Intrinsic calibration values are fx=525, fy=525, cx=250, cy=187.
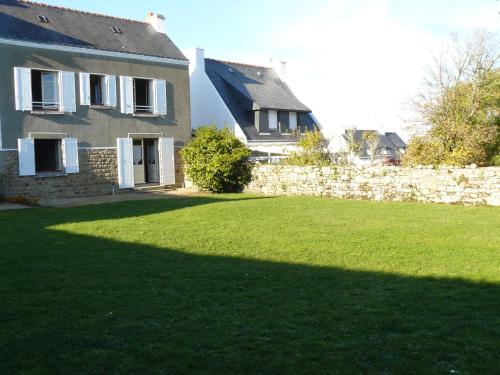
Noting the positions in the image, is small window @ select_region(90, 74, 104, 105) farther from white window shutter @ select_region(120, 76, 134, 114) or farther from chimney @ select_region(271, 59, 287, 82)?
chimney @ select_region(271, 59, 287, 82)

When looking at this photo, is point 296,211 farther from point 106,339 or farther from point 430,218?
point 106,339

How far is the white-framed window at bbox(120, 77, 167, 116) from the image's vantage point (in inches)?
829

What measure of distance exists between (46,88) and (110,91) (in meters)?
2.39

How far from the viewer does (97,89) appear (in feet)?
68.0

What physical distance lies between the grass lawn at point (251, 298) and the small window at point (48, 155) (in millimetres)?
8778

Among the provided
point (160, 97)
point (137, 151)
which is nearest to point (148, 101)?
point (160, 97)

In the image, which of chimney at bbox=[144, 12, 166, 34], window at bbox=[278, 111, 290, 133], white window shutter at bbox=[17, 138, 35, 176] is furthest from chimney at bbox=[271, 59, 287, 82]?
white window shutter at bbox=[17, 138, 35, 176]

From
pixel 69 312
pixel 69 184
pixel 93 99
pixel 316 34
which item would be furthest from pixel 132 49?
pixel 69 312

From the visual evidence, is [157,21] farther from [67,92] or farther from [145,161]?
[67,92]

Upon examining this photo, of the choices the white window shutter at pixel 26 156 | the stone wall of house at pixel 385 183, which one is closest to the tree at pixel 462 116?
the stone wall of house at pixel 385 183

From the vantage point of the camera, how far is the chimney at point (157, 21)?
23750 millimetres

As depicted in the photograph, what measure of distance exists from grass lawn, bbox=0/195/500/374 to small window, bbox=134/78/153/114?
457 inches

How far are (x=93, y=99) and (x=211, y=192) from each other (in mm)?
5884

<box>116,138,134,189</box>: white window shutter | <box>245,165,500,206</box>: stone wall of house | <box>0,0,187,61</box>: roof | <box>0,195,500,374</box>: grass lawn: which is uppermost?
<box>0,0,187,61</box>: roof
